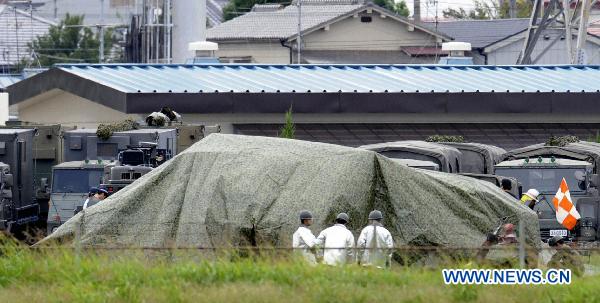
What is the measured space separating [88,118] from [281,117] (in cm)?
650

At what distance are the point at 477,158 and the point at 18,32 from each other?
215ft

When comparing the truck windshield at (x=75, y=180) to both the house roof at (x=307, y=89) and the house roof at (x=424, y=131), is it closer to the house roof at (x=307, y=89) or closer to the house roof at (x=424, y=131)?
the house roof at (x=307, y=89)

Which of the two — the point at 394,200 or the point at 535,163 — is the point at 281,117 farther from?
the point at 394,200

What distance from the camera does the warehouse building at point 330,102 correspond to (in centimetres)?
4238

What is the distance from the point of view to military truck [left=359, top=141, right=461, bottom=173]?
30031mm

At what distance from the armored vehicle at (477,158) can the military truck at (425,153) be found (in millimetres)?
1490

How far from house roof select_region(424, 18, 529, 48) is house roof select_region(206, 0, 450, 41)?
3.58 metres

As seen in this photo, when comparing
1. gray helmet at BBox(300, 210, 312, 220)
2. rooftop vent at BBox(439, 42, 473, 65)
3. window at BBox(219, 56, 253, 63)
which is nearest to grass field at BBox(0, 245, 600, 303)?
gray helmet at BBox(300, 210, 312, 220)

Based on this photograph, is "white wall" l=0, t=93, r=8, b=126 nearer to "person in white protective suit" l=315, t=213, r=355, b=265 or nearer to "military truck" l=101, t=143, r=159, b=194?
"military truck" l=101, t=143, r=159, b=194

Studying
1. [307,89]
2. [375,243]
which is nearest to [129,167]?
[375,243]

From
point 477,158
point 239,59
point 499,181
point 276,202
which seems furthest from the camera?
point 239,59

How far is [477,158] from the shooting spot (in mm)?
33938

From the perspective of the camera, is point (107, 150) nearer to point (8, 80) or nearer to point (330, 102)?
point (330, 102)

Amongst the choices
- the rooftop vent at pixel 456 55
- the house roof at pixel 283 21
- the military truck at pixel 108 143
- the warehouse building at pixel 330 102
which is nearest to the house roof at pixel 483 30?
the house roof at pixel 283 21
